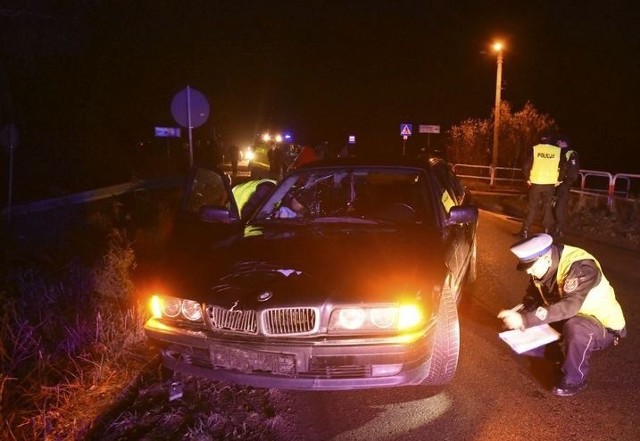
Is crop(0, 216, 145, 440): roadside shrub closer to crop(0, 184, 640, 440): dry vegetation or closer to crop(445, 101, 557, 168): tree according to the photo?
crop(0, 184, 640, 440): dry vegetation

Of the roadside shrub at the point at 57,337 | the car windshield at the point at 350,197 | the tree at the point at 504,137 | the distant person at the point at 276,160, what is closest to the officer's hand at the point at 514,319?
the car windshield at the point at 350,197

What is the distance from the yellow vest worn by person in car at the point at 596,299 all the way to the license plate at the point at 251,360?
1.92 meters

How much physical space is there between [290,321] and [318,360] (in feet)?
0.90

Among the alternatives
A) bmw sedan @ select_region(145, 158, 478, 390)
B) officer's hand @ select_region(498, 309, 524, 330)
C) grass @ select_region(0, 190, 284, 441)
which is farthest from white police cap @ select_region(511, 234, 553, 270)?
grass @ select_region(0, 190, 284, 441)

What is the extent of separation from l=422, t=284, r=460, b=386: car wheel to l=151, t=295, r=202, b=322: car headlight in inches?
59.7

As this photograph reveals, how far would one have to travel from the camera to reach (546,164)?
8.95 metres

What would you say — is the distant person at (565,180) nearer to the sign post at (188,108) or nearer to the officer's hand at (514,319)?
the sign post at (188,108)

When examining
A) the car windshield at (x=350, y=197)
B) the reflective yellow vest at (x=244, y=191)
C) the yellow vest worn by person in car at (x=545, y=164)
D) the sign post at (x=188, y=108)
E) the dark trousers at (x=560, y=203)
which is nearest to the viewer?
the car windshield at (x=350, y=197)

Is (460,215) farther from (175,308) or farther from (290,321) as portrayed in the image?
(175,308)

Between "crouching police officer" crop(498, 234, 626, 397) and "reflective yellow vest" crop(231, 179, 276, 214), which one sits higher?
"reflective yellow vest" crop(231, 179, 276, 214)

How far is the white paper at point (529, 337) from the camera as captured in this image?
3.95 m

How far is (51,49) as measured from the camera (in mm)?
22703

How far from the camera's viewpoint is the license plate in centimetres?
332

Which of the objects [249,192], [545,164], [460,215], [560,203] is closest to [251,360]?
[460,215]
